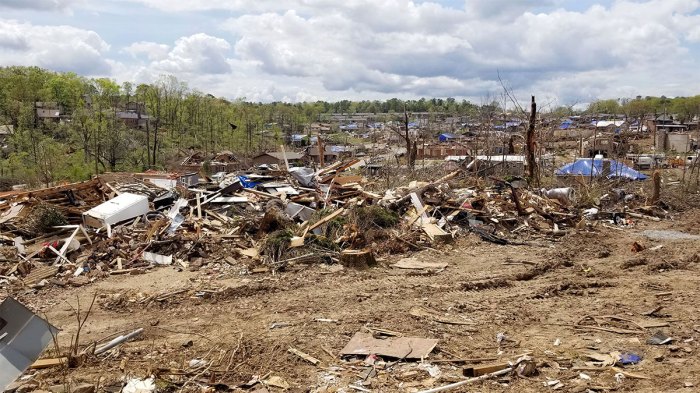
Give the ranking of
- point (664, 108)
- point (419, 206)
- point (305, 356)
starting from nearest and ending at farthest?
point (305, 356) → point (419, 206) → point (664, 108)

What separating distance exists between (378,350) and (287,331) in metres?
1.30

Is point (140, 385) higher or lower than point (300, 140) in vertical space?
lower

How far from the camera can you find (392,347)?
5656 mm

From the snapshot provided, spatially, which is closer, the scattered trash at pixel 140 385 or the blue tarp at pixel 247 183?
the scattered trash at pixel 140 385

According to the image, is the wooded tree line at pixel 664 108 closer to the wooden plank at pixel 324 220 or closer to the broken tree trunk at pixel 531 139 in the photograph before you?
the broken tree trunk at pixel 531 139

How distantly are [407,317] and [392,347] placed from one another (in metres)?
1.08

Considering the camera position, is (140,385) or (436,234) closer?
(140,385)

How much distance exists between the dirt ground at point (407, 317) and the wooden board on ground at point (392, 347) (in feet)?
0.41

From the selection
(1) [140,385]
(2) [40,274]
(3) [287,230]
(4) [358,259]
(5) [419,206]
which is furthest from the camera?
(5) [419,206]

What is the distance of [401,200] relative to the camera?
42.5 feet

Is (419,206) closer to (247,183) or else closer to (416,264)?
(416,264)

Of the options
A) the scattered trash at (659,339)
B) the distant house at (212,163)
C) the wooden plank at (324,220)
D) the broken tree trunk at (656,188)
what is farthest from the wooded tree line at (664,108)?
the scattered trash at (659,339)

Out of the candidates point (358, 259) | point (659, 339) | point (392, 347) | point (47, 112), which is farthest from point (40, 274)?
point (47, 112)

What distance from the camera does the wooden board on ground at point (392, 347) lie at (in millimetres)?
5488
